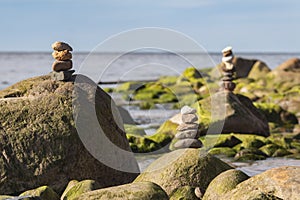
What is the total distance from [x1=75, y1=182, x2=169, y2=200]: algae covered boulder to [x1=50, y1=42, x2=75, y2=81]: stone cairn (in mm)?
3816

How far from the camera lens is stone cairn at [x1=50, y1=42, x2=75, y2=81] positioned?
11766mm

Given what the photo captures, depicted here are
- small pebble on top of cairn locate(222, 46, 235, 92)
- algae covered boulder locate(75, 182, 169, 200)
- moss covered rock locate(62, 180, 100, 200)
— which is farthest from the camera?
small pebble on top of cairn locate(222, 46, 235, 92)

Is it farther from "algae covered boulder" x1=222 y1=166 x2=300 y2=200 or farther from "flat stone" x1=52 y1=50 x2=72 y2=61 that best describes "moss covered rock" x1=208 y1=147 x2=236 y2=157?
"algae covered boulder" x1=222 y1=166 x2=300 y2=200

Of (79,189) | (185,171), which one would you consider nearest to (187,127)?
(185,171)

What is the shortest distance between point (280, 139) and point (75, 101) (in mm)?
7963

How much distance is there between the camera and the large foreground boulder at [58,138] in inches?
422

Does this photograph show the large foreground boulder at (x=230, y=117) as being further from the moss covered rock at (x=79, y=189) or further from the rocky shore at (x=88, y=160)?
the moss covered rock at (x=79, y=189)

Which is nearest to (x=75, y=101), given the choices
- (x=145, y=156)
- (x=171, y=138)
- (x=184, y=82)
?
(x=145, y=156)

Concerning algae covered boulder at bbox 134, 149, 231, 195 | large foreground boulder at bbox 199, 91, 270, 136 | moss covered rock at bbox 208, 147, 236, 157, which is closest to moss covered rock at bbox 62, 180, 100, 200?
algae covered boulder at bbox 134, 149, 231, 195

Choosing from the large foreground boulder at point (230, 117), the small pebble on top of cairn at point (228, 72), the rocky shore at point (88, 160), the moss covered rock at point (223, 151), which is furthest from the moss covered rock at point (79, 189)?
the small pebble on top of cairn at point (228, 72)

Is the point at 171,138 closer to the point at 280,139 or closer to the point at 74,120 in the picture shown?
the point at 280,139

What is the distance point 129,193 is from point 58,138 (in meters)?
2.98

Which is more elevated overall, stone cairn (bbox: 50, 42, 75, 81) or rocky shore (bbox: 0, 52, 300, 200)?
stone cairn (bbox: 50, 42, 75, 81)

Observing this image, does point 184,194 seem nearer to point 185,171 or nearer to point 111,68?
point 185,171
